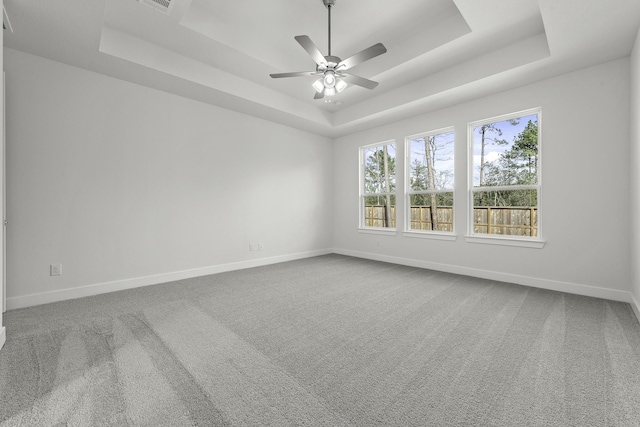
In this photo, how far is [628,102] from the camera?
3.07 metres

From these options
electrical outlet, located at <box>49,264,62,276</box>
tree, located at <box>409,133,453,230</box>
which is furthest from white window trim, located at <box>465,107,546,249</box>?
electrical outlet, located at <box>49,264,62,276</box>

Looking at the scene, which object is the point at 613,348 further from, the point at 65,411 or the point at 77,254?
the point at 77,254

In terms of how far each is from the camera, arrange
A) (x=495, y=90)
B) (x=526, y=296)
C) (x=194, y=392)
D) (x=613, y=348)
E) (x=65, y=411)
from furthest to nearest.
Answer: (x=495, y=90)
(x=526, y=296)
(x=613, y=348)
(x=194, y=392)
(x=65, y=411)

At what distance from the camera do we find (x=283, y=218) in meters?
5.52

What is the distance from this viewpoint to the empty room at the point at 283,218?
5.39 feet

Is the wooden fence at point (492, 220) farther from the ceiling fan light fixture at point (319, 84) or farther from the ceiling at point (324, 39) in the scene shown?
the ceiling fan light fixture at point (319, 84)

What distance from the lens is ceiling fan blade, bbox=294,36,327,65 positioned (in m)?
2.47

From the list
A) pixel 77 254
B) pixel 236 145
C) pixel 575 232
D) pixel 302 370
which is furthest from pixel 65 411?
pixel 575 232

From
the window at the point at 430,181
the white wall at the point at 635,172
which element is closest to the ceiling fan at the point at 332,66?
the window at the point at 430,181

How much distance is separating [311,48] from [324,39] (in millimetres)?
1094

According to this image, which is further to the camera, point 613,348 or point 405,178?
point 405,178

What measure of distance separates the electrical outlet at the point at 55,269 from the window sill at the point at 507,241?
17.9 feet

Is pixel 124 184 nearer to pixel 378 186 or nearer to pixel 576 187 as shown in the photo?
pixel 378 186

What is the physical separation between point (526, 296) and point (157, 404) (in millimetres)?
3792
